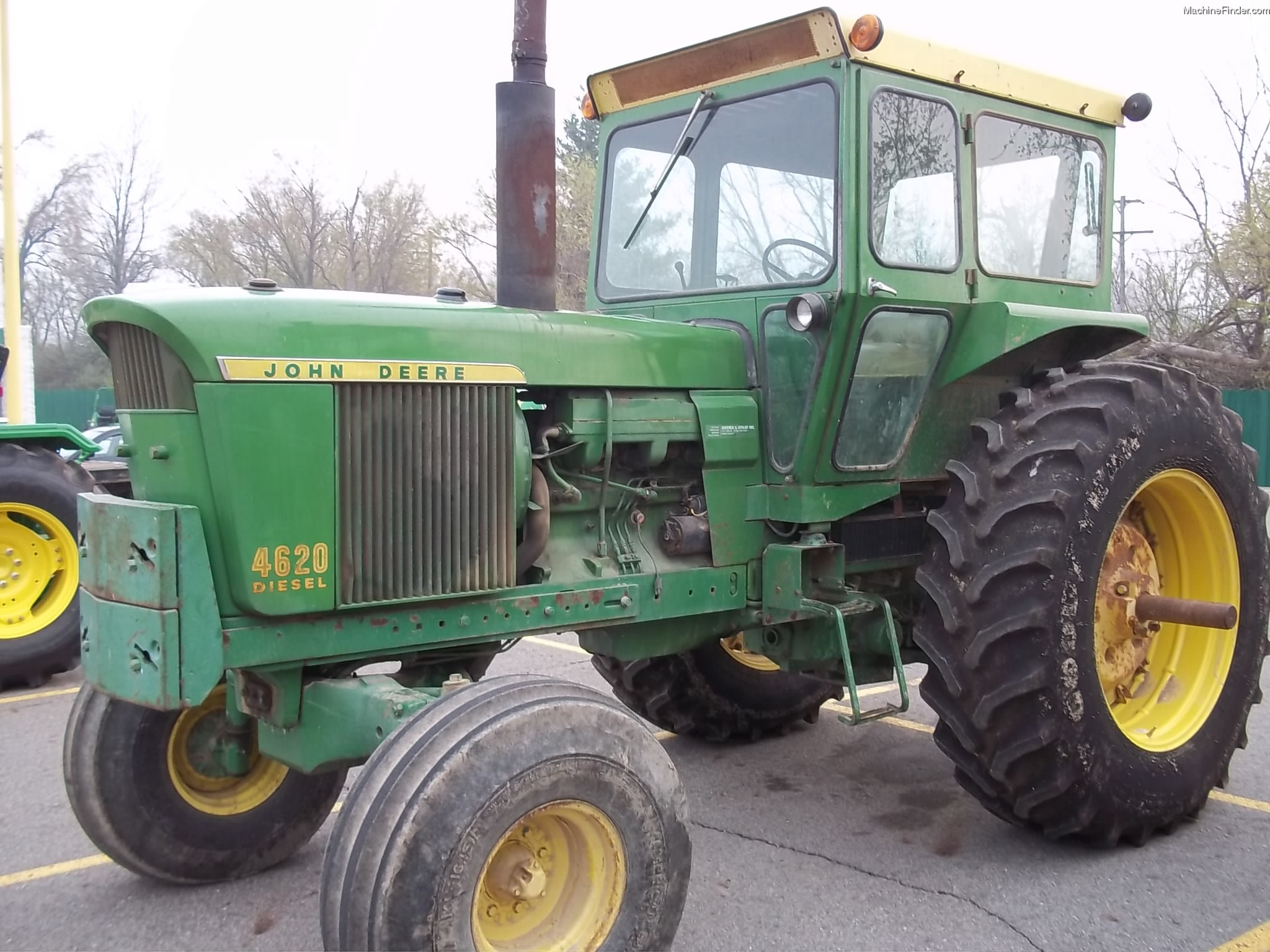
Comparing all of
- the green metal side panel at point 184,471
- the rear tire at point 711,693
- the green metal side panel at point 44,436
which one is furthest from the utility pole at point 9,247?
the green metal side panel at point 184,471

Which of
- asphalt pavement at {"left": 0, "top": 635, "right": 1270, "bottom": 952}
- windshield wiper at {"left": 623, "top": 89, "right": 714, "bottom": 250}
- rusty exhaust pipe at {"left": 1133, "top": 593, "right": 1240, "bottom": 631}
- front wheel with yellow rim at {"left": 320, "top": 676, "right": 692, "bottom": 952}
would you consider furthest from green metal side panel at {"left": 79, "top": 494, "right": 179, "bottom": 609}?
rusty exhaust pipe at {"left": 1133, "top": 593, "right": 1240, "bottom": 631}

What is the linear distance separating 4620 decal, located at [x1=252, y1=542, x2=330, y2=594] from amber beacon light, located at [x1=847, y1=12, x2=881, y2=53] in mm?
2309

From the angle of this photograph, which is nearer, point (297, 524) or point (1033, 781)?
point (297, 524)

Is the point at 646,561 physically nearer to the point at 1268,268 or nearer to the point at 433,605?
the point at 433,605

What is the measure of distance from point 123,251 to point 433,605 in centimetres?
3510

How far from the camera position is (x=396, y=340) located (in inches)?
123

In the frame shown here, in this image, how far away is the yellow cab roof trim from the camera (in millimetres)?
3824

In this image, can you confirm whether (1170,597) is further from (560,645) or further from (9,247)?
(9,247)

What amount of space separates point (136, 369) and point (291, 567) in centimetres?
71

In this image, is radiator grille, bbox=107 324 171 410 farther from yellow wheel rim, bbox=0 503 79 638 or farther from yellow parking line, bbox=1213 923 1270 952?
yellow wheel rim, bbox=0 503 79 638

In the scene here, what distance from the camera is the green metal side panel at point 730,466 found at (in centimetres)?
389

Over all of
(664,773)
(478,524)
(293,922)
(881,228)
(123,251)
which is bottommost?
(293,922)

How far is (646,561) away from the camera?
12.5 feet

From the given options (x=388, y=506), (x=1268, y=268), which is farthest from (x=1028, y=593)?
(x=1268, y=268)
